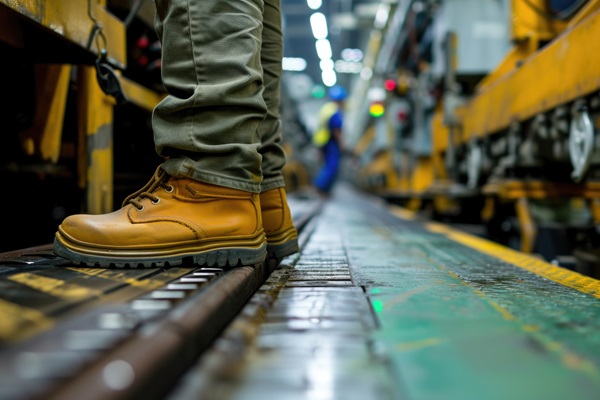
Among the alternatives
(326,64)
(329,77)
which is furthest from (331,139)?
(329,77)

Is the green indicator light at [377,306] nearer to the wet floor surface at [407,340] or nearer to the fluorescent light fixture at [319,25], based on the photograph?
the wet floor surface at [407,340]

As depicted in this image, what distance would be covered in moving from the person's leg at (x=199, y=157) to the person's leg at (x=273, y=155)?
0.69ft

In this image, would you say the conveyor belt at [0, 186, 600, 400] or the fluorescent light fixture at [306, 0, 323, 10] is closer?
the conveyor belt at [0, 186, 600, 400]

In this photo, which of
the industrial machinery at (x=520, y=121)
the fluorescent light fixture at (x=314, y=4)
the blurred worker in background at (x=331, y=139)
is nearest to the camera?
the industrial machinery at (x=520, y=121)

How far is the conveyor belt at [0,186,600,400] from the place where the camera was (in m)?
0.55

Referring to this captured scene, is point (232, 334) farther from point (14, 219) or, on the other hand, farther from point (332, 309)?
point (14, 219)

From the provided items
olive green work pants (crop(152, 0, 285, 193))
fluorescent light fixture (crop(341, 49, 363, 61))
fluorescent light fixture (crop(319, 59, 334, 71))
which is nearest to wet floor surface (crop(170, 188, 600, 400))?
olive green work pants (crop(152, 0, 285, 193))

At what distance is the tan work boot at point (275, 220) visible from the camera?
1.38 meters

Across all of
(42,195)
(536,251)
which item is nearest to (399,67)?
(536,251)

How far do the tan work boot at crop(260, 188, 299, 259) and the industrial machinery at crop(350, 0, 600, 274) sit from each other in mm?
1191

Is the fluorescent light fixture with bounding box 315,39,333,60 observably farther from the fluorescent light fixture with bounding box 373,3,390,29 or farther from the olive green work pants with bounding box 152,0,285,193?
the olive green work pants with bounding box 152,0,285,193

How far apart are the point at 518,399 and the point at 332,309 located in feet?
1.29

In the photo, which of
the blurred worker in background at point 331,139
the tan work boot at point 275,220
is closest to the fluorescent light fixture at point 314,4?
the blurred worker in background at point 331,139

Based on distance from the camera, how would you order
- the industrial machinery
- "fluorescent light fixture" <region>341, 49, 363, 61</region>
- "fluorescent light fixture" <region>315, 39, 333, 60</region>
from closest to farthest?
the industrial machinery < "fluorescent light fixture" <region>315, 39, 333, 60</region> < "fluorescent light fixture" <region>341, 49, 363, 61</region>
